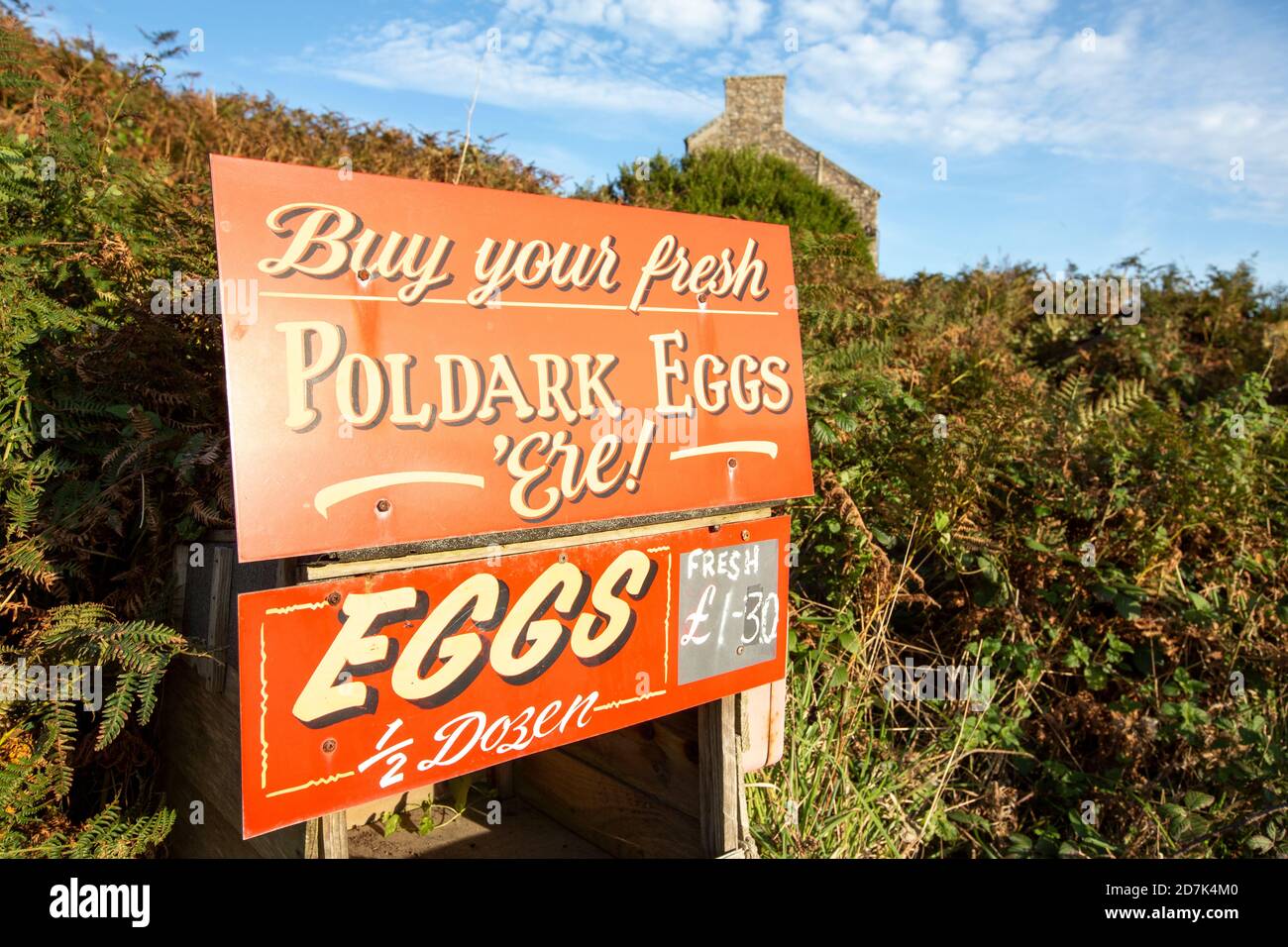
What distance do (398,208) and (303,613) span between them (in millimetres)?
875

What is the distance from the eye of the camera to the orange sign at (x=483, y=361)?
1.67m

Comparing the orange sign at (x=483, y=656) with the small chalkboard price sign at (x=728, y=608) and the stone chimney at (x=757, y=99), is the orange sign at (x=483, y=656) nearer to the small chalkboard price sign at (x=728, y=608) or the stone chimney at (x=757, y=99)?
the small chalkboard price sign at (x=728, y=608)

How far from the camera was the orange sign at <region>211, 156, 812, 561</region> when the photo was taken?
167 centimetres

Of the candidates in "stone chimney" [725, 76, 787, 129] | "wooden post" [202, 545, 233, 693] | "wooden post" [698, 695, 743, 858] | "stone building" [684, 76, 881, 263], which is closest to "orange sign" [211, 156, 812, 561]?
"wooden post" [698, 695, 743, 858]

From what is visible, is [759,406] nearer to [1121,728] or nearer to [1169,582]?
[1121,728]

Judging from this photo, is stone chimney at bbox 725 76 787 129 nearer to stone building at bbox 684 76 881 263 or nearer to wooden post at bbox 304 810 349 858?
stone building at bbox 684 76 881 263

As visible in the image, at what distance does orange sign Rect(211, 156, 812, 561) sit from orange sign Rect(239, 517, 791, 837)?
0.39 ft

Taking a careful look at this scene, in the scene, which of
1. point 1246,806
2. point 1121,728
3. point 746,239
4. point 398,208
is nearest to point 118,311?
point 398,208

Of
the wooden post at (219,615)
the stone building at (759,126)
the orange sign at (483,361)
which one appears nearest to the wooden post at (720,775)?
the orange sign at (483,361)

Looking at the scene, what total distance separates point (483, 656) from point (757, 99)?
27.1m

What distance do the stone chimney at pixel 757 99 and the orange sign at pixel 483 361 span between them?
25.8 m

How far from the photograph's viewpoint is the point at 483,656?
6.50 feet

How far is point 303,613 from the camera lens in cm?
171
